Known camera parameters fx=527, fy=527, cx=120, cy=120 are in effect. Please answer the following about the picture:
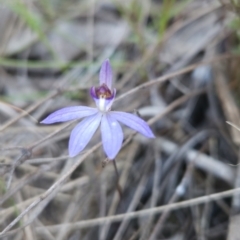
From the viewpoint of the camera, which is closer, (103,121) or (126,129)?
(103,121)

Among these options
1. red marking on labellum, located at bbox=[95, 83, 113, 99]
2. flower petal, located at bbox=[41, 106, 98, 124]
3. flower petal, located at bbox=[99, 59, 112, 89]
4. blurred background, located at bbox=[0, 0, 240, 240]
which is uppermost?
flower petal, located at bbox=[99, 59, 112, 89]

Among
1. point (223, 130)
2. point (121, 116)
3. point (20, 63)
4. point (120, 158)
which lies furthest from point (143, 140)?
point (20, 63)

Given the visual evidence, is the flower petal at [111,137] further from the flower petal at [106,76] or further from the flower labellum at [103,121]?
the flower petal at [106,76]

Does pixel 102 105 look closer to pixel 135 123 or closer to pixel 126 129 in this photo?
pixel 135 123

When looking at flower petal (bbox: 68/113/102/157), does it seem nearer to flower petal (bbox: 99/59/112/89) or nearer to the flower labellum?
the flower labellum

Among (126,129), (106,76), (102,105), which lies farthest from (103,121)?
(126,129)

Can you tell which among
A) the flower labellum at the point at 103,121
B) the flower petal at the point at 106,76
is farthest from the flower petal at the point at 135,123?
the flower petal at the point at 106,76

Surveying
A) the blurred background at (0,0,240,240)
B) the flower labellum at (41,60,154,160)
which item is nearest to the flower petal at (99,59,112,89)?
the flower labellum at (41,60,154,160)
